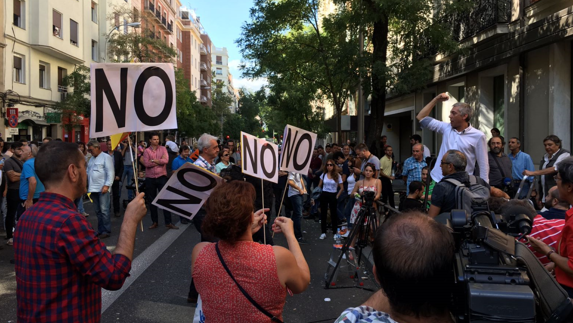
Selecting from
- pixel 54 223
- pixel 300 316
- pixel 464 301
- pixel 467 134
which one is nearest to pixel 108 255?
pixel 54 223

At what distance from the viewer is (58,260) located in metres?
2.27

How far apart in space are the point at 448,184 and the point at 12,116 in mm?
24021

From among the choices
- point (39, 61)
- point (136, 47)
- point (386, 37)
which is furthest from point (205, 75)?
point (386, 37)

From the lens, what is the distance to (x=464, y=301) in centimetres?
140

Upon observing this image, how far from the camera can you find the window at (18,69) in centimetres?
2544

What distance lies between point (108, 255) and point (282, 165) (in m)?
4.39

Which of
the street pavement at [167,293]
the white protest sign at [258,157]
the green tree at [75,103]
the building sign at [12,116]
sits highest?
the green tree at [75,103]

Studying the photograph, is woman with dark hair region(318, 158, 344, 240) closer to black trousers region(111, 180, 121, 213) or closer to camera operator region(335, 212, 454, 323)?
black trousers region(111, 180, 121, 213)

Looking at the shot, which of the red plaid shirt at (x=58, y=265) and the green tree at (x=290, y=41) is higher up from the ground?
the green tree at (x=290, y=41)

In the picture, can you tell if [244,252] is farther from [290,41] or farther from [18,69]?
[18,69]

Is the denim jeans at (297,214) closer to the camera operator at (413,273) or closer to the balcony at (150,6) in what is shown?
the camera operator at (413,273)

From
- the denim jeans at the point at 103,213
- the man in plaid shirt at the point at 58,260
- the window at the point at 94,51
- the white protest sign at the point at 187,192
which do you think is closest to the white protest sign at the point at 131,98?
the white protest sign at the point at 187,192

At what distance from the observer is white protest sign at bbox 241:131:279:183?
5.16 metres

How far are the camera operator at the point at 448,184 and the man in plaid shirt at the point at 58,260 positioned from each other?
9.45 ft
